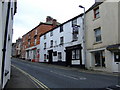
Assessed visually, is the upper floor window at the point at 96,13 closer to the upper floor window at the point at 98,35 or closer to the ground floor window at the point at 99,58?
the upper floor window at the point at 98,35

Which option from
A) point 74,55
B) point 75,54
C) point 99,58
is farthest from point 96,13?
point 74,55

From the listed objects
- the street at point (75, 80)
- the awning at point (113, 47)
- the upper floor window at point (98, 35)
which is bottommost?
the street at point (75, 80)

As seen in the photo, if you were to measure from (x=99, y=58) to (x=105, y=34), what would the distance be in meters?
3.45

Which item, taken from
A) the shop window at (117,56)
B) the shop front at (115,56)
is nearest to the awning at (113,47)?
the shop front at (115,56)

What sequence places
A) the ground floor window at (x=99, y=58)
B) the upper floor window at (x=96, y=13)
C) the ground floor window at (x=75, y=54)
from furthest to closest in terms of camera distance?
1. the ground floor window at (x=75, y=54)
2. the upper floor window at (x=96, y=13)
3. the ground floor window at (x=99, y=58)

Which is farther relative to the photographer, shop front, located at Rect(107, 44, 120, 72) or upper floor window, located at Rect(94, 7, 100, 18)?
upper floor window, located at Rect(94, 7, 100, 18)

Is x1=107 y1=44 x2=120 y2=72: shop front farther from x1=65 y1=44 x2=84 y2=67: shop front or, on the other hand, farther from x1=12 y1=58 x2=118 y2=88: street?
x1=65 y1=44 x2=84 y2=67: shop front

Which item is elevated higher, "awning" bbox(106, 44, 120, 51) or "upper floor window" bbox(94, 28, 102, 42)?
"upper floor window" bbox(94, 28, 102, 42)

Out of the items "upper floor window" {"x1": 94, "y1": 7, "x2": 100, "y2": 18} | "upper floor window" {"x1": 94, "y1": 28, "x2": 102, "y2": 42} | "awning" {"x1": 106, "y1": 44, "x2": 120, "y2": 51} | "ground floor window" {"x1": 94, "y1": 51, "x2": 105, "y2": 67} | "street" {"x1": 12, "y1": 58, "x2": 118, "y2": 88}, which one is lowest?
"street" {"x1": 12, "y1": 58, "x2": 118, "y2": 88}

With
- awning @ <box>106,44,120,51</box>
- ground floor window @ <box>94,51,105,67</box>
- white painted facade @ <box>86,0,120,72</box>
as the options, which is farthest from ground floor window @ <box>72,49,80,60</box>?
awning @ <box>106,44,120,51</box>

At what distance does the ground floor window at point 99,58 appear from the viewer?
65.5 ft

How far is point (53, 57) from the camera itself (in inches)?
1357

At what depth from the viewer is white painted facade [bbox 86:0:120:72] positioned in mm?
17812

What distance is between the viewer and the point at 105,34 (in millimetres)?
19469
